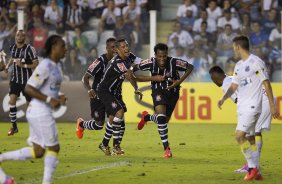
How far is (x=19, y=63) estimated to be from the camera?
1922 centimetres

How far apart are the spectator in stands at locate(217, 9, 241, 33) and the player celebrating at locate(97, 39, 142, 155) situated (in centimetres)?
839

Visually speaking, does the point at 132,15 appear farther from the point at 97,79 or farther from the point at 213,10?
the point at 97,79

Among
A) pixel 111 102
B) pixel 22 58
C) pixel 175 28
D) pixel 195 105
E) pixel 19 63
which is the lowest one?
pixel 195 105

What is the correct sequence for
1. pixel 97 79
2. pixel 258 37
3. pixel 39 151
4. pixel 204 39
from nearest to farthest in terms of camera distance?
pixel 39 151, pixel 97 79, pixel 258 37, pixel 204 39

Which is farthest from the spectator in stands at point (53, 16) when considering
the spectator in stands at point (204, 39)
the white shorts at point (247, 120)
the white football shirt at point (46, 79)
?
the white football shirt at point (46, 79)

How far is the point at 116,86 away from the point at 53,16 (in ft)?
30.4

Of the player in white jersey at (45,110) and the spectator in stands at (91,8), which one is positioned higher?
the spectator in stands at (91,8)

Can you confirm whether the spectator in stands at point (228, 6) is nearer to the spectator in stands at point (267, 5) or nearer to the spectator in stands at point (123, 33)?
the spectator in stands at point (267, 5)

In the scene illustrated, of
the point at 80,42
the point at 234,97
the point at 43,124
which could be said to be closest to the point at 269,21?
the point at 80,42

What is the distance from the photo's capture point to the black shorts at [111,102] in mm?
15078

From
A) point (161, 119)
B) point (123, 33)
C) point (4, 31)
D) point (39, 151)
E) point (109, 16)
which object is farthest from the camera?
point (109, 16)

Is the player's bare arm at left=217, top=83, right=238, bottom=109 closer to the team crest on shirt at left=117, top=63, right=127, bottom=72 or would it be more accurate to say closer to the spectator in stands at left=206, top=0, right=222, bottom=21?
the team crest on shirt at left=117, top=63, right=127, bottom=72

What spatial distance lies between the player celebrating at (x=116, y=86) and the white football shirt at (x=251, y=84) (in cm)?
386

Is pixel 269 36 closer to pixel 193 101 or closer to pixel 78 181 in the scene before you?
pixel 193 101
